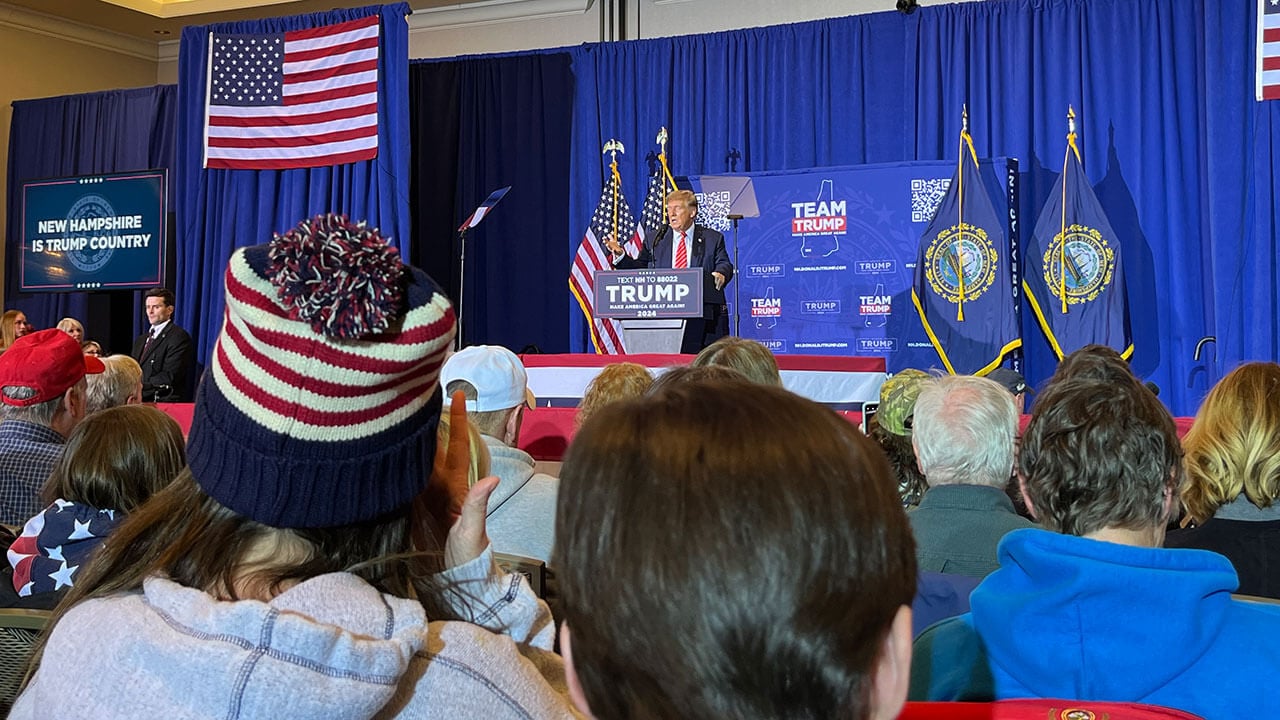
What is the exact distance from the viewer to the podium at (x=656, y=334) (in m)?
6.70

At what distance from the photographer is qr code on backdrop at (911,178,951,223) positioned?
7.89 m

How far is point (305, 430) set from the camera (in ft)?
3.27

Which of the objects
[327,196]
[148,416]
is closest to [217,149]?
[327,196]

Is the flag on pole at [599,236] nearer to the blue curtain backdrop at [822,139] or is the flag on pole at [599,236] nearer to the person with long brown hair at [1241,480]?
the blue curtain backdrop at [822,139]

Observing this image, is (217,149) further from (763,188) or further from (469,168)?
(763,188)

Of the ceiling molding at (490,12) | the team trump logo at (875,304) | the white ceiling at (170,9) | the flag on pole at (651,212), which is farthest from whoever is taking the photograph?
the white ceiling at (170,9)

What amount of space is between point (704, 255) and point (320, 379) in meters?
6.54

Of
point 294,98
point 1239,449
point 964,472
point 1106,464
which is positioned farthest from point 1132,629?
point 294,98

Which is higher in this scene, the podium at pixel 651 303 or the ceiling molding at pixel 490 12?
the ceiling molding at pixel 490 12

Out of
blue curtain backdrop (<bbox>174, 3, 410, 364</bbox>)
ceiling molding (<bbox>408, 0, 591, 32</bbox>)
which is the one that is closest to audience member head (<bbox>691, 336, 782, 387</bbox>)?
blue curtain backdrop (<bbox>174, 3, 410, 364</bbox>)

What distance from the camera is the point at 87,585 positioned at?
3.58 ft

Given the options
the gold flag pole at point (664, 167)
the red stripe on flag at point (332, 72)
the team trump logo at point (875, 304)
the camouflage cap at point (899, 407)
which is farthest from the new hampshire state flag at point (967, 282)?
the camouflage cap at point (899, 407)

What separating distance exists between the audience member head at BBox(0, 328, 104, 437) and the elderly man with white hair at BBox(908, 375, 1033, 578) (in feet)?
7.23

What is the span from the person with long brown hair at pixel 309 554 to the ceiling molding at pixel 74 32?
38.2 feet
